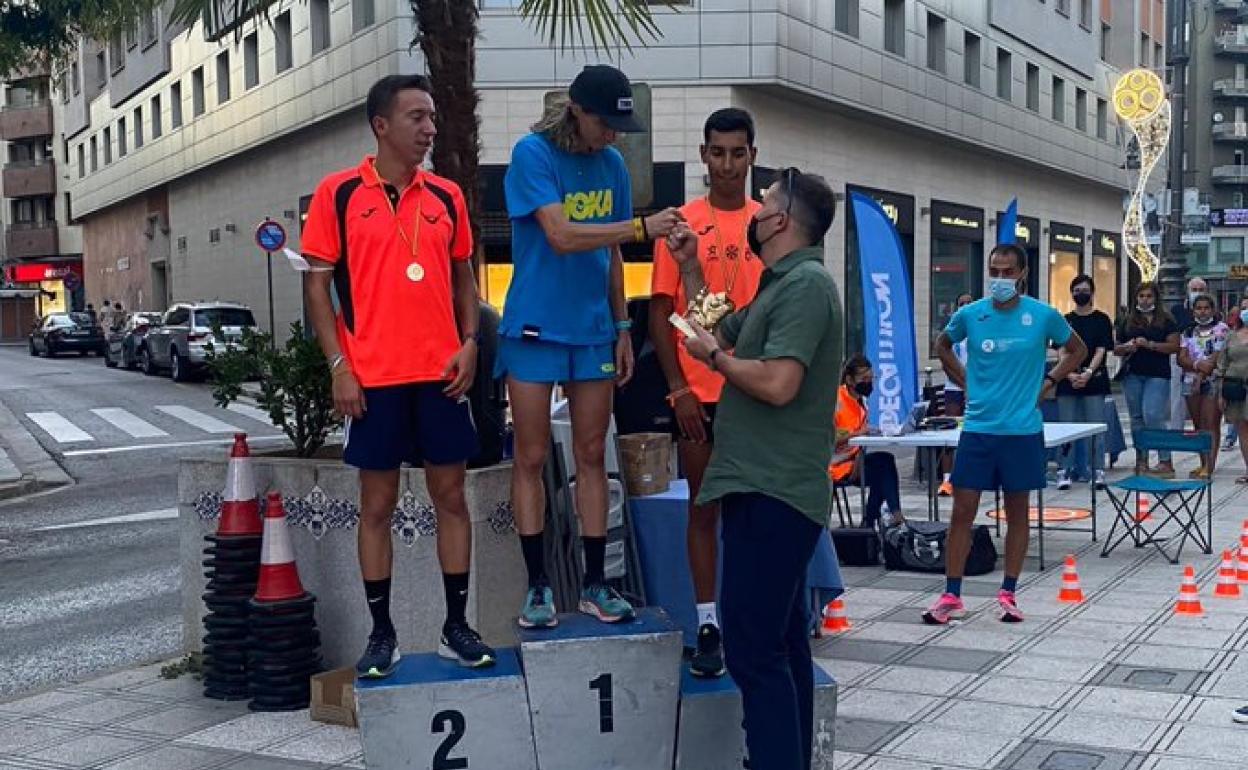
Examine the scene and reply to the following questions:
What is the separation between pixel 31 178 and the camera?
6494cm

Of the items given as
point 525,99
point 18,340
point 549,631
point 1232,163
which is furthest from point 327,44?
point 1232,163

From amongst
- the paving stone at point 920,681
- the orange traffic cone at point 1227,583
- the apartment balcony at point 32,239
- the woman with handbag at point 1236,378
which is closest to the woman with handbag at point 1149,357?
the woman with handbag at point 1236,378

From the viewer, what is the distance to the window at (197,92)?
3506 centimetres

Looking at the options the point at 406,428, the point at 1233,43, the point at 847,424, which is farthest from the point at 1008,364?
the point at 1233,43

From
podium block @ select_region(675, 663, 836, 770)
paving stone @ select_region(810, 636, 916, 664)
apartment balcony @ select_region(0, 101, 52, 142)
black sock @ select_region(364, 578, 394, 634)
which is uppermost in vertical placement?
apartment balcony @ select_region(0, 101, 52, 142)

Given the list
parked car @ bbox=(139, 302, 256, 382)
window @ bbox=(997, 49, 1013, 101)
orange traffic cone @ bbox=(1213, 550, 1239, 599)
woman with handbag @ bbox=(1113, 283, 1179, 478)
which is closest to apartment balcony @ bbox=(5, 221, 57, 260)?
parked car @ bbox=(139, 302, 256, 382)

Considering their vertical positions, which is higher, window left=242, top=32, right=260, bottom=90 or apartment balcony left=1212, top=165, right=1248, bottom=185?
apartment balcony left=1212, top=165, right=1248, bottom=185

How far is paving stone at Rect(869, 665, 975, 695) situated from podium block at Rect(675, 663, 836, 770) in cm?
154

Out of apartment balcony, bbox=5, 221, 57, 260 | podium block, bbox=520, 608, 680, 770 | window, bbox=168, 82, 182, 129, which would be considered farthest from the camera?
apartment balcony, bbox=5, 221, 57, 260

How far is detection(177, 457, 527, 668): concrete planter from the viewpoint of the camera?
556 cm

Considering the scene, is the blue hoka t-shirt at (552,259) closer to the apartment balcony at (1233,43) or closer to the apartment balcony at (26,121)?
the apartment balcony at (26,121)

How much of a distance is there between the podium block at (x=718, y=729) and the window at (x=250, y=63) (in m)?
28.7

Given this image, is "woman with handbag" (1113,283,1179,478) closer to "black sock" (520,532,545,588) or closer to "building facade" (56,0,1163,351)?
"building facade" (56,0,1163,351)

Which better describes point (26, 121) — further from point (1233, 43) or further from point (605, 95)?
point (1233, 43)
